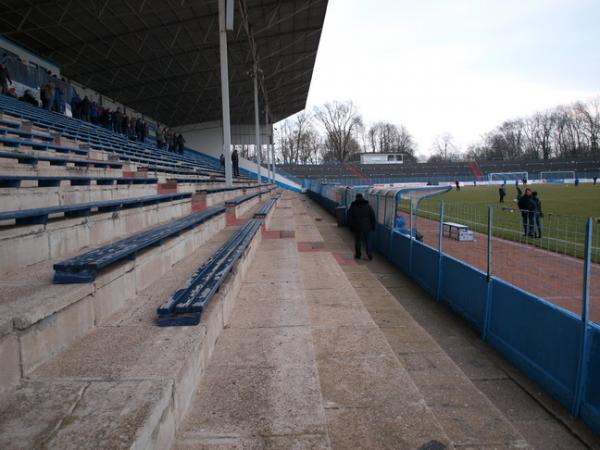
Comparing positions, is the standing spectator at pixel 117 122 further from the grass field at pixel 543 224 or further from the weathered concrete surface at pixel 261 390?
the weathered concrete surface at pixel 261 390

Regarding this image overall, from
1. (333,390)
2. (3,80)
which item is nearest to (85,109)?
(3,80)

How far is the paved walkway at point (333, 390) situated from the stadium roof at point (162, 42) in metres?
17.1

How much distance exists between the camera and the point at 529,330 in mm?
4297

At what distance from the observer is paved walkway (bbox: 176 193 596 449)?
2514 millimetres

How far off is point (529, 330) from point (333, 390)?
2.32m

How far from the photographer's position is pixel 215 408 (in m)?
2.65

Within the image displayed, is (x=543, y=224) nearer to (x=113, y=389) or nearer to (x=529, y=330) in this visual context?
(x=529, y=330)

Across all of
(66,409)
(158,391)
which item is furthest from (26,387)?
(158,391)

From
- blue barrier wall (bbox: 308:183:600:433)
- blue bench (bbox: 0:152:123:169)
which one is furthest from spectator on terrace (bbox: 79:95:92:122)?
blue barrier wall (bbox: 308:183:600:433)

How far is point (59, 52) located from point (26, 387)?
2591 cm

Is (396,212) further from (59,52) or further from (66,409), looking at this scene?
(59,52)

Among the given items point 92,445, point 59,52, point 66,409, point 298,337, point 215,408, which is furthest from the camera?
point 59,52

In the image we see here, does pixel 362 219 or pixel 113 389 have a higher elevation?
pixel 362 219

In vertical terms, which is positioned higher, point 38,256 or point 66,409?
point 38,256
